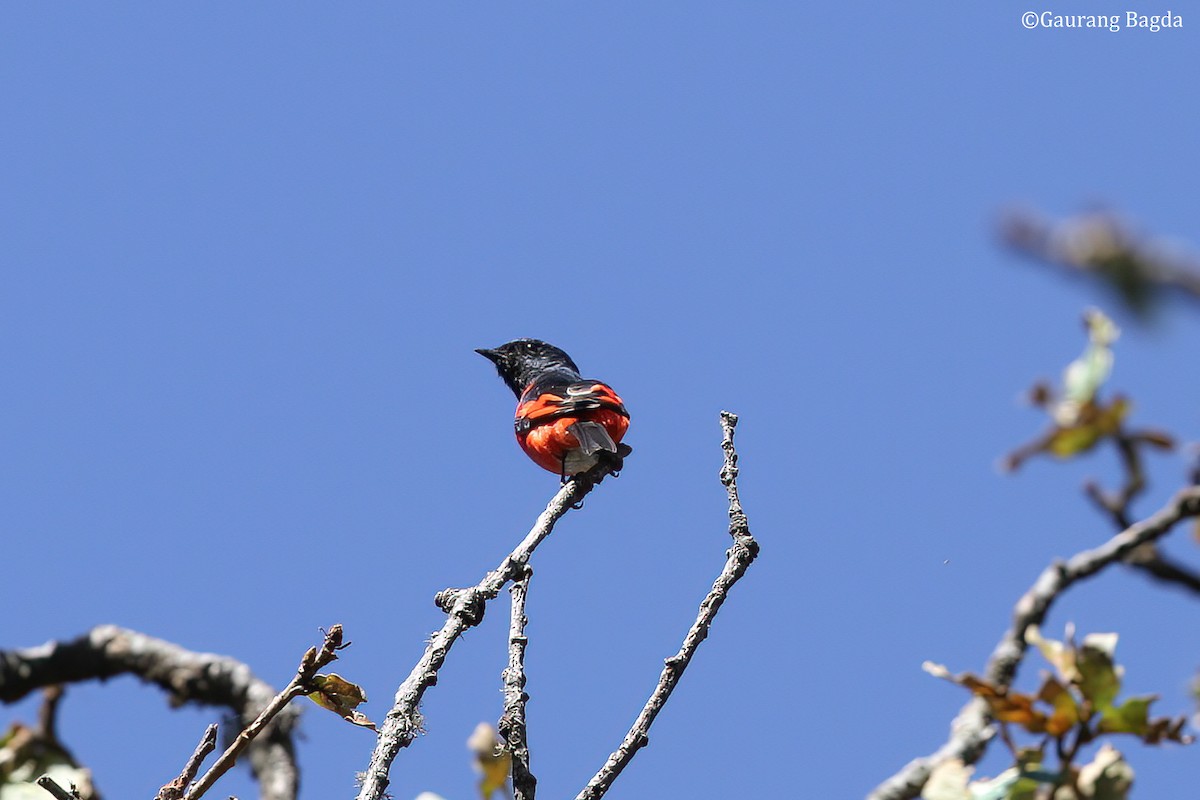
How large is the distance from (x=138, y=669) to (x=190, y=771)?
1.45m

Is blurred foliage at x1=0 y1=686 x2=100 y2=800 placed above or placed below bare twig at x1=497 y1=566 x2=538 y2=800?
below

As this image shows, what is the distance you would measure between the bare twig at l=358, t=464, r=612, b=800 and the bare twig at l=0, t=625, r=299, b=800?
574 millimetres

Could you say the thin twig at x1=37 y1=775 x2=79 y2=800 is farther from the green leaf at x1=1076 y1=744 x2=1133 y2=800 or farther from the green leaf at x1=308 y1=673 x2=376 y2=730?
the green leaf at x1=1076 y1=744 x2=1133 y2=800

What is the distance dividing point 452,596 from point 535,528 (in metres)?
0.38

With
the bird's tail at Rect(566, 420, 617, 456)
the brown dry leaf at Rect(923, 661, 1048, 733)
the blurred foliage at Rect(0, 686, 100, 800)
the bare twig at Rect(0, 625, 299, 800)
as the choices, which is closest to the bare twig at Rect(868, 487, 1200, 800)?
the brown dry leaf at Rect(923, 661, 1048, 733)

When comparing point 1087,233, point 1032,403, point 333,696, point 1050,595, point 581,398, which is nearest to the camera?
point 1087,233

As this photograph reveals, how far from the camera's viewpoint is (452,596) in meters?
3.37

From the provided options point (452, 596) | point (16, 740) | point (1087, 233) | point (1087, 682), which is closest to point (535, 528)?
point (452, 596)

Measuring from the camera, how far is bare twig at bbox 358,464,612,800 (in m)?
2.56

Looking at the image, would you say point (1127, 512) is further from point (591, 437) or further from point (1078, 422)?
point (591, 437)

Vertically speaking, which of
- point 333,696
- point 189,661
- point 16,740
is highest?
point 189,661

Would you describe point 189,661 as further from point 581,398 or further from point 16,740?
point 581,398

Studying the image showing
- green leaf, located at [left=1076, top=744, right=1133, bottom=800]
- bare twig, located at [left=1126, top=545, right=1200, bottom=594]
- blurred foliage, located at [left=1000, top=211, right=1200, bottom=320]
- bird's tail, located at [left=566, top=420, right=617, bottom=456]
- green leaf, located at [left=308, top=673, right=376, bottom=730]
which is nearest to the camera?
blurred foliage, located at [left=1000, top=211, right=1200, bottom=320]

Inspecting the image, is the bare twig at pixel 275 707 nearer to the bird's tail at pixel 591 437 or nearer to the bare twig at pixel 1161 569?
the bare twig at pixel 1161 569
